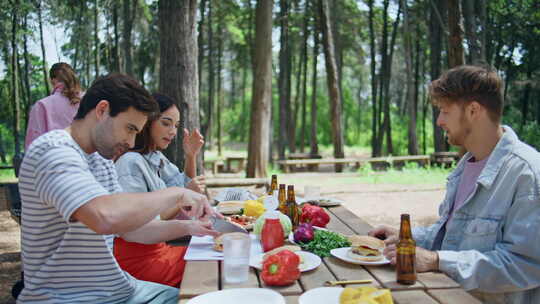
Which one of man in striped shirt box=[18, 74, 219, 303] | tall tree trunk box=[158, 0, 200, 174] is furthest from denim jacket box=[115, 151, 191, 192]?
tall tree trunk box=[158, 0, 200, 174]

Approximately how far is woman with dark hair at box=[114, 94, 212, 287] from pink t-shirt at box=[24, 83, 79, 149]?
1441mm

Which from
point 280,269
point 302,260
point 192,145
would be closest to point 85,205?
point 280,269

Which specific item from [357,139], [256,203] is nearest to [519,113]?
[357,139]

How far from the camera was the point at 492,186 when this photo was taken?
223 cm

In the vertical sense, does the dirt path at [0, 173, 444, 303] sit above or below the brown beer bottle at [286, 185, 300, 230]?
below

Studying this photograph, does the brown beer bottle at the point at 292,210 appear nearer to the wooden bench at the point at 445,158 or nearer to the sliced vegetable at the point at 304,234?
the sliced vegetable at the point at 304,234

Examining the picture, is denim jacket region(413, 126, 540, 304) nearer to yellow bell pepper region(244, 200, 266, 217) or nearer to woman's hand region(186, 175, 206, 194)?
yellow bell pepper region(244, 200, 266, 217)

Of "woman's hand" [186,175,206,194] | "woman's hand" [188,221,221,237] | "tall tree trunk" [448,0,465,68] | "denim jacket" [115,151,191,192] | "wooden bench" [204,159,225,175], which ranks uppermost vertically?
"tall tree trunk" [448,0,465,68]

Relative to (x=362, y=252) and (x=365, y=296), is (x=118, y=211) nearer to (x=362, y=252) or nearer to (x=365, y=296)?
(x=365, y=296)

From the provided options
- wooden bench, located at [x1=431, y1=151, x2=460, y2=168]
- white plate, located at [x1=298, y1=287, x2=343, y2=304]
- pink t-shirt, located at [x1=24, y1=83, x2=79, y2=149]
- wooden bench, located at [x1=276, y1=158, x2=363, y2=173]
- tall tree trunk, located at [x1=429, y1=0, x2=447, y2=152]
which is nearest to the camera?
white plate, located at [x1=298, y1=287, x2=343, y2=304]

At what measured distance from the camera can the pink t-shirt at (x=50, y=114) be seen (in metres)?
4.49

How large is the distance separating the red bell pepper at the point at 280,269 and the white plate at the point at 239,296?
0.42ft

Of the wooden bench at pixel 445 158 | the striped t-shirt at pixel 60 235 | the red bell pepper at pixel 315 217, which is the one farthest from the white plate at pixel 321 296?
the wooden bench at pixel 445 158

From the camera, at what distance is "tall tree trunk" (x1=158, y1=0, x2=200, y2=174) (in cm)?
533
